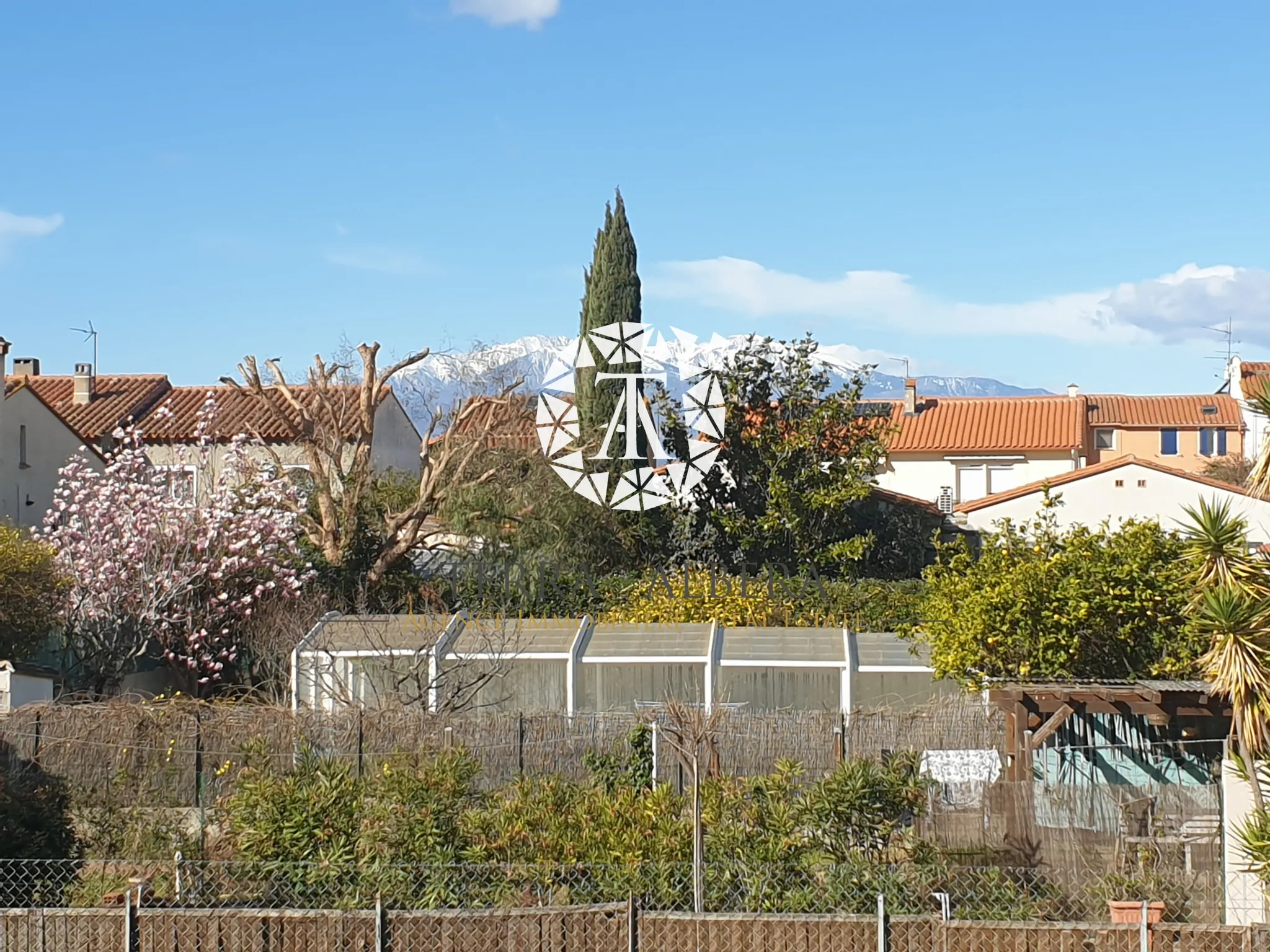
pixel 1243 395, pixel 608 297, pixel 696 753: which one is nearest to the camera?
pixel 696 753

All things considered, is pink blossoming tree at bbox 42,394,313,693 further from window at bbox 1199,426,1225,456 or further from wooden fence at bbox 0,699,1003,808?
window at bbox 1199,426,1225,456

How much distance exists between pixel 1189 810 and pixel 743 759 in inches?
186

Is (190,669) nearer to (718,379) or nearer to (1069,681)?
(718,379)

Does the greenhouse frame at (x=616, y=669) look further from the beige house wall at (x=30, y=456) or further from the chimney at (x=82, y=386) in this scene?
the chimney at (x=82, y=386)

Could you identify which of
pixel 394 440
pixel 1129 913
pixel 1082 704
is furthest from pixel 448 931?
pixel 394 440

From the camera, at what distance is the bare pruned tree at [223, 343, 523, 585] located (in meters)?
26.5

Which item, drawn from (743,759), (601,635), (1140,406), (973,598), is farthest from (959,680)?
(1140,406)

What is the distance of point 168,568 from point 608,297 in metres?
11.4

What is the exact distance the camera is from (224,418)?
34.6 metres

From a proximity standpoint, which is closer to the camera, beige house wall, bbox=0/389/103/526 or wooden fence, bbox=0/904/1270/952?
wooden fence, bbox=0/904/1270/952

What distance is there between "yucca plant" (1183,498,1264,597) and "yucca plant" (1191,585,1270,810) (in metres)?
0.17

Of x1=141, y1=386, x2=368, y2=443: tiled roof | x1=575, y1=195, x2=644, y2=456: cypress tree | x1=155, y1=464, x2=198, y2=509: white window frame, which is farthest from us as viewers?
x1=141, y1=386, x2=368, y2=443: tiled roof

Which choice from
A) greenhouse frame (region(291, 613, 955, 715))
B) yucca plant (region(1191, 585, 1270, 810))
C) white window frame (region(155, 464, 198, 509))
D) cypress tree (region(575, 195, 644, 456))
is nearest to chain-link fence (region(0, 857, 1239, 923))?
yucca plant (region(1191, 585, 1270, 810))

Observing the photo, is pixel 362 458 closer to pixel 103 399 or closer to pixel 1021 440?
pixel 103 399
